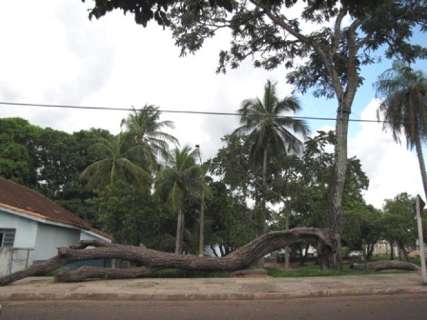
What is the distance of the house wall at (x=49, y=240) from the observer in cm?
1680

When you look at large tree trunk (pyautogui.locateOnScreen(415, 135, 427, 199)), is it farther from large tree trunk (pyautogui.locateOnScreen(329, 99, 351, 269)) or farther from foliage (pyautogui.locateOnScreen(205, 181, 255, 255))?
foliage (pyautogui.locateOnScreen(205, 181, 255, 255))

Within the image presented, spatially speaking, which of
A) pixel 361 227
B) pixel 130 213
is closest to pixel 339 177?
pixel 130 213

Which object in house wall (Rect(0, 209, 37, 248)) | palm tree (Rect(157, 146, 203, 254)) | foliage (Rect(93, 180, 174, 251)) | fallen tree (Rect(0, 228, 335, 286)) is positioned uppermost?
palm tree (Rect(157, 146, 203, 254))

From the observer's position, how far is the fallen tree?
11.4 metres

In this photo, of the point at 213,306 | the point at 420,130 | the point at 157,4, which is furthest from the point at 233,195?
the point at 157,4

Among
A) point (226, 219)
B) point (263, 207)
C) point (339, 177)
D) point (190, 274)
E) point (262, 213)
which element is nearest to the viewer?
point (190, 274)

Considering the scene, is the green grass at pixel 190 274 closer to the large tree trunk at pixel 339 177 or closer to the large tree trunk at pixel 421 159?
the large tree trunk at pixel 339 177

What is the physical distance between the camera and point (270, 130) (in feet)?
82.1

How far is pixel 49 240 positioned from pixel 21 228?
210cm

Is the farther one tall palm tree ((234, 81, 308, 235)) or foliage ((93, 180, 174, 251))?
tall palm tree ((234, 81, 308, 235))

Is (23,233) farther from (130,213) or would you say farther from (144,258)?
(144,258)

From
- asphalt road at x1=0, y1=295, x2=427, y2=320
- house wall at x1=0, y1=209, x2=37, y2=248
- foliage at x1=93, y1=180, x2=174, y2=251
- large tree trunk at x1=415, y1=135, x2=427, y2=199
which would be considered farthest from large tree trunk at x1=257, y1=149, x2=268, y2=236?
asphalt road at x1=0, y1=295, x2=427, y2=320

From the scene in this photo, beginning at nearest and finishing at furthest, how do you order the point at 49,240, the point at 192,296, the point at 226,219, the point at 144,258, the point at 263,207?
the point at 192,296 → the point at 144,258 → the point at 49,240 → the point at 263,207 → the point at 226,219

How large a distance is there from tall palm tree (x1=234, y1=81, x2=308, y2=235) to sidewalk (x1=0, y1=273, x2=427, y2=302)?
14.0 meters
